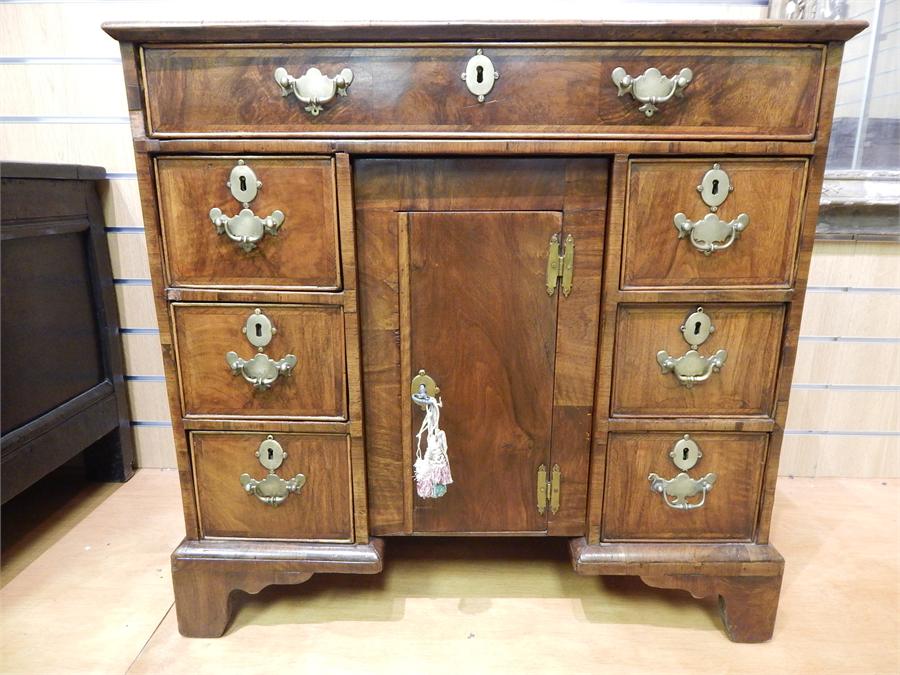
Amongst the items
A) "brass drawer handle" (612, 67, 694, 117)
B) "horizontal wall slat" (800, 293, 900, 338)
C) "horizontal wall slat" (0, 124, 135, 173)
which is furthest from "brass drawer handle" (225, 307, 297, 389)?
"horizontal wall slat" (800, 293, 900, 338)

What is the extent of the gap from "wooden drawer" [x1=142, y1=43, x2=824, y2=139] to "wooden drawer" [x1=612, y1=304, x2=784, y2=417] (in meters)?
0.28

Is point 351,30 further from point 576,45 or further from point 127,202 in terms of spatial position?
point 127,202

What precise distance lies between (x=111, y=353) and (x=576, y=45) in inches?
53.8

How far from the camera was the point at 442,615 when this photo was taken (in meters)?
1.16

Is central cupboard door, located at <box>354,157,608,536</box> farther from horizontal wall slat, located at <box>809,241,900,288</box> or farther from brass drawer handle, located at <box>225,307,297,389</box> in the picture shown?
horizontal wall slat, located at <box>809,241,900,288</box>

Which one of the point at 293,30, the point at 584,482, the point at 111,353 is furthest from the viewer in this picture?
the point at 111,353

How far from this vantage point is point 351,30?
85 centimetres

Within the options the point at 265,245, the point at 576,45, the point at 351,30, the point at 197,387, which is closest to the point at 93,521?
the point at 197,387

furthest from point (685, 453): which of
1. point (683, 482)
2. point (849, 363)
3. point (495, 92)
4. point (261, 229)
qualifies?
point (849, 363)

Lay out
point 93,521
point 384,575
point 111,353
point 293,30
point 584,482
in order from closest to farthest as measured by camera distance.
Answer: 1. point 293,30
2. point 584,482
3. point 384,575
4. point 93,521
5. point 111,353

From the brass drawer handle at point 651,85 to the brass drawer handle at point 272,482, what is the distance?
80 centimetres

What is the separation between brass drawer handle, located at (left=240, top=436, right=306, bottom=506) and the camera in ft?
3.38

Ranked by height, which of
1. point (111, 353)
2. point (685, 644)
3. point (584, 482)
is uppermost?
point (111, 353)

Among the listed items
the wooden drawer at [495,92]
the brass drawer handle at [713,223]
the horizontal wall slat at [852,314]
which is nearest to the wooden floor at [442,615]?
the horizontal wall slat at [852,314]
